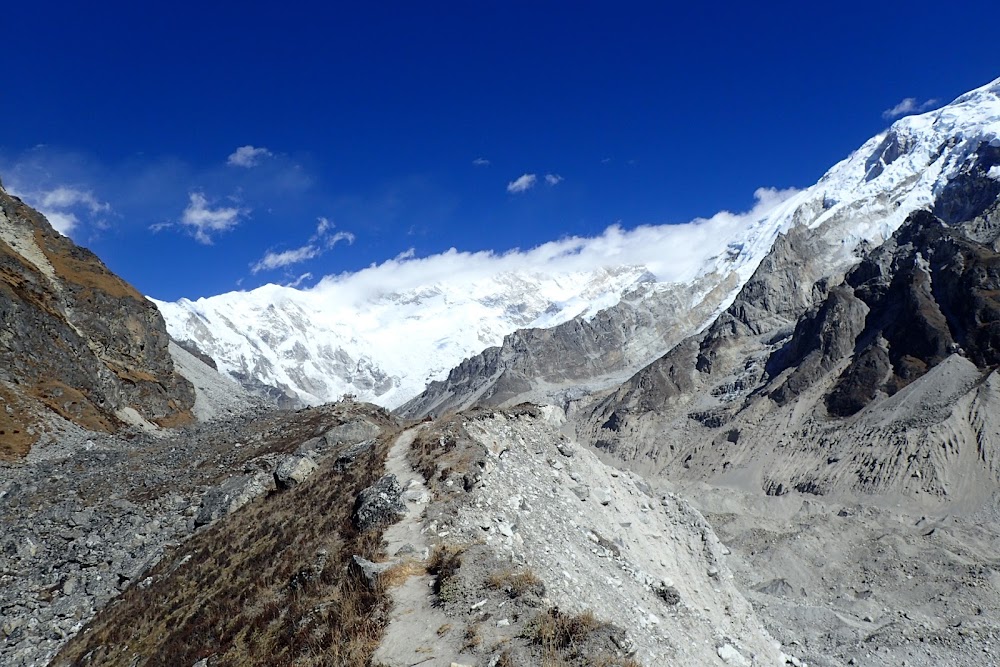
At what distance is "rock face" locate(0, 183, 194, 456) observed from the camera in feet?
134

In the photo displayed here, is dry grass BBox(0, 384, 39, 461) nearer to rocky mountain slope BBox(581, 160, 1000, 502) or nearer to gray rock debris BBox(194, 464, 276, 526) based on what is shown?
gray rock debris BBox(194, 464, 276, 526)

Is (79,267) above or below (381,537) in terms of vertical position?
above

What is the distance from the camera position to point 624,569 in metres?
14.8

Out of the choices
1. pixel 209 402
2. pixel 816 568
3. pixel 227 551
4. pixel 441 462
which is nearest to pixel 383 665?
pixel 441 462

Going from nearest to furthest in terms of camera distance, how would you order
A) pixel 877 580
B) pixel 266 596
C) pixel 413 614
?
1. pixel 413 614
2. pixel 266 596
3. pixel 877 580

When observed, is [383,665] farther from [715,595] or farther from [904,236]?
[904,236]

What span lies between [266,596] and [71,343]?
44225 mm

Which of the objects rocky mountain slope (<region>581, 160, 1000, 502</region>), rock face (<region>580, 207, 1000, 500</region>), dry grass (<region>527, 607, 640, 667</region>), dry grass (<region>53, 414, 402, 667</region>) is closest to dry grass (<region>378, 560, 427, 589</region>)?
dry grass (<region>53, 414, 402, 667</region>)

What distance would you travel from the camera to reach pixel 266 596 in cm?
1325

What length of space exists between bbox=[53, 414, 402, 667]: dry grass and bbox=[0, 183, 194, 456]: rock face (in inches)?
842

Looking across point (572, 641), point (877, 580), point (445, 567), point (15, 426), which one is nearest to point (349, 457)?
point (445, 567)

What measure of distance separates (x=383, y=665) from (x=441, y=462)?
6.95 meters

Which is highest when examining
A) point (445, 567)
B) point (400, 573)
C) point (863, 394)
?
point (400, 573)

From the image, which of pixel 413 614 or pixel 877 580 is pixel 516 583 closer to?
pixel 413 614
